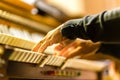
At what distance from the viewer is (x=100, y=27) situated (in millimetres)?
1046

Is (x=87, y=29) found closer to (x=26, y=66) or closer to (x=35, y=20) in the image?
(x=26, y=66)

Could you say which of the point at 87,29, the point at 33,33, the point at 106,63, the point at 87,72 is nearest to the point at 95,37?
the point at 87,29

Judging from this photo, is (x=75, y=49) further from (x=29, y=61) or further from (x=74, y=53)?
(x=29, y=61)

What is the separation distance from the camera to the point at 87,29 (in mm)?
1062

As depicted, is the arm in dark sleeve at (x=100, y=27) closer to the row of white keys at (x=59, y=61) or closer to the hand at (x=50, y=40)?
the hand at (x=50, y=40)

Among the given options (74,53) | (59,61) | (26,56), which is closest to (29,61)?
(26,56)

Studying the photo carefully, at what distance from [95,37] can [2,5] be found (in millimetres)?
676

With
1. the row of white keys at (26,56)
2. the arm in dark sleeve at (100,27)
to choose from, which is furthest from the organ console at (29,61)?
the arm in dark sleeve at (100,27)

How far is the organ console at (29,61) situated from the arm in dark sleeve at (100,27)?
0.20 metres

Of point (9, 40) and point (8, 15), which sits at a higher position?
point (8, 15)

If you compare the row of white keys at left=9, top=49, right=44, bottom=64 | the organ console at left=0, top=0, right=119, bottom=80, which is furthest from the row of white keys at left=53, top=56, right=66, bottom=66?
the row of white keys at left=9, top=49, right=44, bottom=64

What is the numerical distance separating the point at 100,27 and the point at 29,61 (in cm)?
35

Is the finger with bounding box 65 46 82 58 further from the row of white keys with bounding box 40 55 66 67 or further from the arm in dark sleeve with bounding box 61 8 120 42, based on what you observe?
the arm in dark sleeve with bounding box 61 8 120 42

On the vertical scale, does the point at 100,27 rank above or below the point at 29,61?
above
